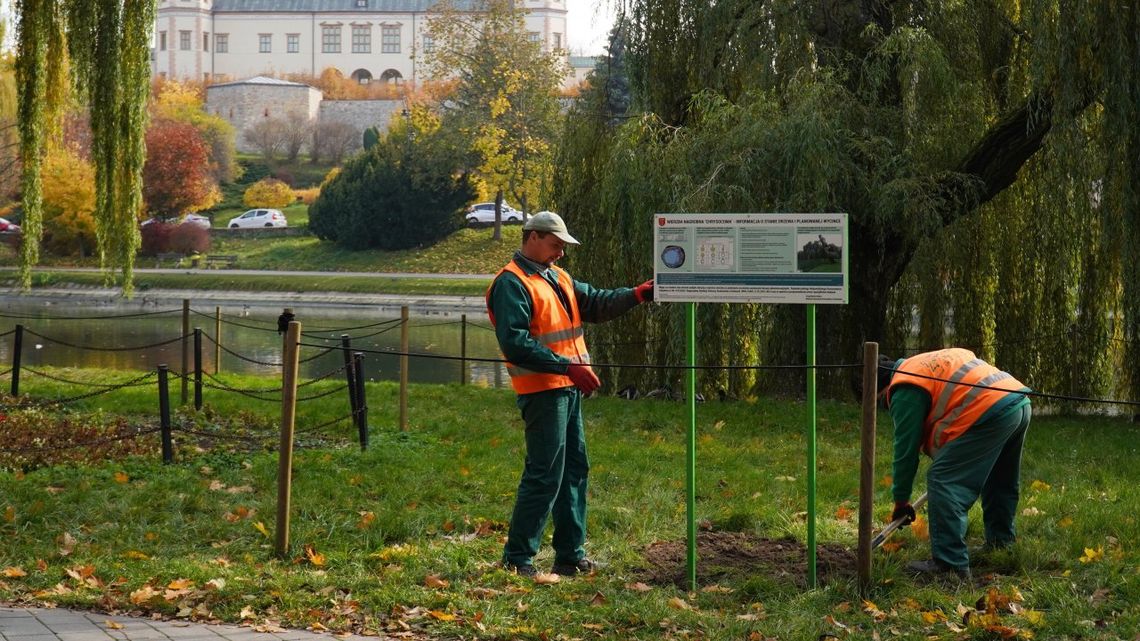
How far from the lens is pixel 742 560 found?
720cm

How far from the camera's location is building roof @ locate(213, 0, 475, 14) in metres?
100

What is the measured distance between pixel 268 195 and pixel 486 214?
13514 mm

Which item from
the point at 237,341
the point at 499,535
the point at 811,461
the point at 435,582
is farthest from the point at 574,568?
the point at 237,341

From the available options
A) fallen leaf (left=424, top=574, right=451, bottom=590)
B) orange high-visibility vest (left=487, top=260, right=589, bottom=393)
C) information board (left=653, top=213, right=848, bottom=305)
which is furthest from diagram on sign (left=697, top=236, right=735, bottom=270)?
fallen leaf (left=424, top=574, right=451, bottom=590)

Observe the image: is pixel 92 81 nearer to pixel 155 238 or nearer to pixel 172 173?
pixel 155 238

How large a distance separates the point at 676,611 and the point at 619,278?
27.0ft

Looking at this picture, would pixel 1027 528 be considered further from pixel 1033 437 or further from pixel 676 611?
pixel 1033 437

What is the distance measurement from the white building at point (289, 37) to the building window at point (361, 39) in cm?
4

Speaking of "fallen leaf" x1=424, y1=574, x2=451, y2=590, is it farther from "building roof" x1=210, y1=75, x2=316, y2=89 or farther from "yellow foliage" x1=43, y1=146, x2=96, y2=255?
"building roof" x1=210, y1=75, x2=316, y2=89

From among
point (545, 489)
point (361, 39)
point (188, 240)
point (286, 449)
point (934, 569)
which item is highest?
point (361, 39)

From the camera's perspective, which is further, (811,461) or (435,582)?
(811,461)

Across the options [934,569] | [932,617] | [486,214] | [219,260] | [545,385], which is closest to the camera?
[932,617]

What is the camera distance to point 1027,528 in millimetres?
7598

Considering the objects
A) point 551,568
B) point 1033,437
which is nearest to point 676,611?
point 551,568
